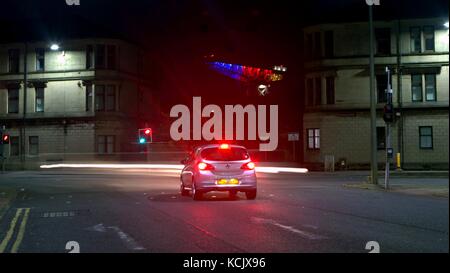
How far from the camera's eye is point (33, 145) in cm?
5206

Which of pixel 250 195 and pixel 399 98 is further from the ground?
pixel 399 98

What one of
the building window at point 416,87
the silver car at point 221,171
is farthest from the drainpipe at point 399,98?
the silver car at point 221,171

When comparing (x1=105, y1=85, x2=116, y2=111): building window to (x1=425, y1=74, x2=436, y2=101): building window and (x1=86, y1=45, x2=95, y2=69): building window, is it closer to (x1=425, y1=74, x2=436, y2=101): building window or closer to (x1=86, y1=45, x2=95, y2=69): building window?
(x1=86, y1=45, x2=95, y2=69): building window

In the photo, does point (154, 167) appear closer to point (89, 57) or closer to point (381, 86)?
point (89, 57)

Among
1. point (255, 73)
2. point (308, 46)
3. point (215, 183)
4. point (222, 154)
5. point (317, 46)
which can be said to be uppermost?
point (308, 46)

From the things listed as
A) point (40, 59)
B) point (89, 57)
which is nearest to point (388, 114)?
point (89, 57)

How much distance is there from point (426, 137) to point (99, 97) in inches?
1075

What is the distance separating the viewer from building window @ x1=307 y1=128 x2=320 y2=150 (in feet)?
145

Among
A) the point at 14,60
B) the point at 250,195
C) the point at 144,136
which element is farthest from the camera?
the point at 14,60

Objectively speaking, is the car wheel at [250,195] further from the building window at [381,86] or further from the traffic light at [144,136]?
the building window at [381,86]

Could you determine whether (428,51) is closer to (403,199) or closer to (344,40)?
(344,40)

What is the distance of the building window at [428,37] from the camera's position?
136 feet

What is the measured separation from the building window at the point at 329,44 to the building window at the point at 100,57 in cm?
1940
